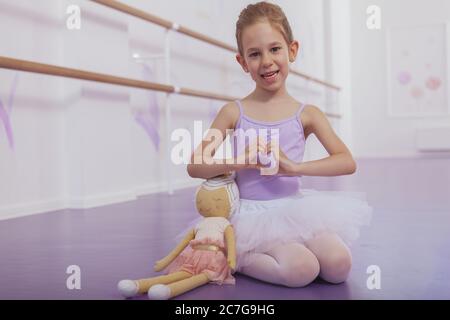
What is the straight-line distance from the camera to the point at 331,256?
92 cm

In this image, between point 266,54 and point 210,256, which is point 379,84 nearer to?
point 266,54

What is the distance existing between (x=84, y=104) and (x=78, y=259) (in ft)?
3.55

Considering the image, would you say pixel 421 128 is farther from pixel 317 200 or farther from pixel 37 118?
pixel 317 200

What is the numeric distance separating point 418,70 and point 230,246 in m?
5.70

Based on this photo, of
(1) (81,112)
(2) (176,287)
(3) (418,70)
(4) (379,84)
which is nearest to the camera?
(2) (176,287)

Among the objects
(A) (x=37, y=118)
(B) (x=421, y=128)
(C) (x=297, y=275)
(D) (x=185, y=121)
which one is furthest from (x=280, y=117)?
(B) (x=421, y=128)

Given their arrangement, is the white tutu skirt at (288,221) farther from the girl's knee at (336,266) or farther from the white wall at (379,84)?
the white wall at (379,84)

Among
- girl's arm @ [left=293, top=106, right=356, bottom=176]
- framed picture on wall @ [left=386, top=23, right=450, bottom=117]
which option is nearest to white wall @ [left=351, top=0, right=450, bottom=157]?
framed picture on wall @ [left=386, top=23, right=450, bottom=117]

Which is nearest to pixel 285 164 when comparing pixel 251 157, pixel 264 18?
pixel 251 157

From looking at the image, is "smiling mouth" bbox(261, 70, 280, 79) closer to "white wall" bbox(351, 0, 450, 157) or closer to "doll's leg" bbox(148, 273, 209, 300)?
"doll's leg" bbox(148, 273, 209, 300)

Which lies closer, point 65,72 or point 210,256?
point 210,256

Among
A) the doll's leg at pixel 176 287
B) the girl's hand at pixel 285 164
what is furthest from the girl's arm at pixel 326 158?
the doll's leg at pixel 176 287

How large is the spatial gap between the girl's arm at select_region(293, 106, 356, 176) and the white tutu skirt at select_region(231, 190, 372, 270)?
6cm

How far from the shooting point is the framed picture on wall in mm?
6094
